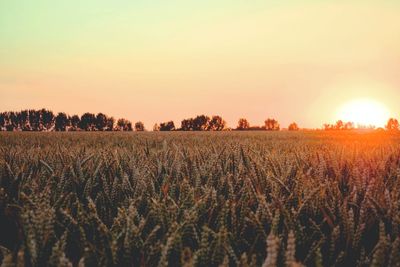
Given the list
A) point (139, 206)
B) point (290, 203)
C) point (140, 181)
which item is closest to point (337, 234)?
point (290, 203)

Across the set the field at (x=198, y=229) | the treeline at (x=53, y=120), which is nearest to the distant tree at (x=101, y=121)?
the treeline at (x=53, y=120)

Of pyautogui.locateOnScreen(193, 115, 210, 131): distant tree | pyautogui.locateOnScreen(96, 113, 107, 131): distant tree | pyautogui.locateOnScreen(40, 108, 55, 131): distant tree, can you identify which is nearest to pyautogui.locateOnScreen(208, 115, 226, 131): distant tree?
pyautogui.locateOnScreen(193, 115, 210, 131): distant tree

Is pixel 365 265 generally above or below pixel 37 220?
below

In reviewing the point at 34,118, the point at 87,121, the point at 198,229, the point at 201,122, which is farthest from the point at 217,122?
the point at 198,229

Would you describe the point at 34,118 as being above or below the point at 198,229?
above

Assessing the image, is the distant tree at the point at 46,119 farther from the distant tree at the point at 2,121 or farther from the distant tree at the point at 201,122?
the distant tree at the point at 201,122

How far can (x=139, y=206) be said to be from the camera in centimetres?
139

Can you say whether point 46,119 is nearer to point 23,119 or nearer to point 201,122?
point 23,119

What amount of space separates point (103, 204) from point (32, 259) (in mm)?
657

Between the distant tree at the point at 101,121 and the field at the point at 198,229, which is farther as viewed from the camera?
the distant tree at the point at 101,121

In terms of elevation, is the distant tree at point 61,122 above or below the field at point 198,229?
above

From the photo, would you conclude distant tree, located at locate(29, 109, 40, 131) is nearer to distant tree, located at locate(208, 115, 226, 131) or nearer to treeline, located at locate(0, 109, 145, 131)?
treeline, located at locate(0, 109, 145, 131)

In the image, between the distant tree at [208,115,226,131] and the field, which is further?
the distant tree at [208,115,226,131]

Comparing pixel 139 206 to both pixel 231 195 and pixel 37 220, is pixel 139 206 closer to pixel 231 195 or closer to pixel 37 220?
pixel 231 195
